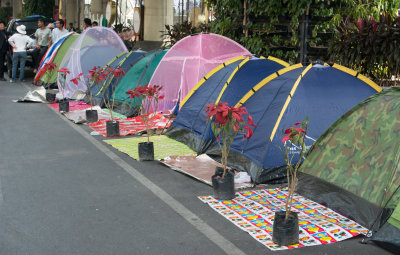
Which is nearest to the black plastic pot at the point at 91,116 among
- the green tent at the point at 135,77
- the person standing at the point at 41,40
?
the green tent at the point at 135,77

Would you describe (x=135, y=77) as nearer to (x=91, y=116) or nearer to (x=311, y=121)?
(x=91, y=116)

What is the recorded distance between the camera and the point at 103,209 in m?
5.58

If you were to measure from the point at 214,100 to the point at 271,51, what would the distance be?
3.34 metres

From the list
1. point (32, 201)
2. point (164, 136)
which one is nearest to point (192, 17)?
point (164, 136)

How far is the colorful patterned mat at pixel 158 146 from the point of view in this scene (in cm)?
820

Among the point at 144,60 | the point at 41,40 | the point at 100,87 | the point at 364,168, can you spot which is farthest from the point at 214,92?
the point at 41,40

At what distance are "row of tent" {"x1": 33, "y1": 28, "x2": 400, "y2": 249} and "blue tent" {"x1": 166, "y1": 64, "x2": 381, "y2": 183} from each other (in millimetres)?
13

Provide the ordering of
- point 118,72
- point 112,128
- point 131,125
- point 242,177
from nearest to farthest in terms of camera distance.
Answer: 1. point 242,177
2. point 112,128
3. point 131,125
4. point 118,72

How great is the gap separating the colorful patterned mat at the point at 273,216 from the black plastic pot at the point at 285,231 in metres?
0.05

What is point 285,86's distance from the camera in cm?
698

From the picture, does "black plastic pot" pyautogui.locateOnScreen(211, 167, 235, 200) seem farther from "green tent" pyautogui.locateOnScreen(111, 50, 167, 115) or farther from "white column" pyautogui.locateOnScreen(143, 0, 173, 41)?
"white column" pyautogui.locateOnScreen(143, 0, 173, 41)

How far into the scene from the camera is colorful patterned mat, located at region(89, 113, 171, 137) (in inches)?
388

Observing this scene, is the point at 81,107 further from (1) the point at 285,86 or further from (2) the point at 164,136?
(1) the point at 285,86

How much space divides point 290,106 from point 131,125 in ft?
14.9
